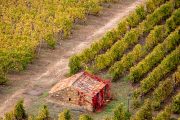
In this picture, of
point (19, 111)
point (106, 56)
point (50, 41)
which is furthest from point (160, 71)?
point (19, 111)

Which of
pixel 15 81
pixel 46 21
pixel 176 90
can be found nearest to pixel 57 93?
pixel 15 81

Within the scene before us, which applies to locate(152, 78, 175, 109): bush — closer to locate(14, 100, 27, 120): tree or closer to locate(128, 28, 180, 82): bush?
locate(128, 28, 180, 82): bush

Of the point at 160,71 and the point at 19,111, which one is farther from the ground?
the point at 160,71

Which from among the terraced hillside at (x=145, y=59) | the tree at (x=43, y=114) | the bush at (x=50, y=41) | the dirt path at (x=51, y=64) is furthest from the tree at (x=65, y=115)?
the bush at (x=50, y=41)

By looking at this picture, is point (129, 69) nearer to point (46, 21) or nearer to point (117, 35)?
point (117, 35)

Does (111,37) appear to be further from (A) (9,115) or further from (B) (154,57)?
(A) (9,115)

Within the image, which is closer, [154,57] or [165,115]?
[165,115]
